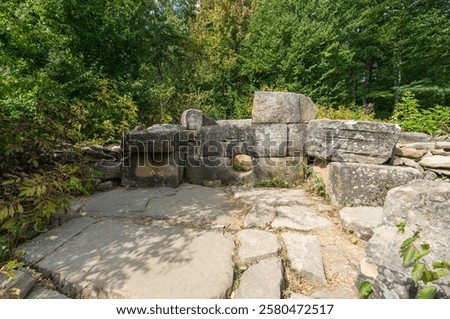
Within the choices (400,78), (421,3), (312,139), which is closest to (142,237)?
(312,139)

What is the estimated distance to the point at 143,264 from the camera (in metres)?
1.83

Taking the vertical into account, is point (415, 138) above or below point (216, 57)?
below

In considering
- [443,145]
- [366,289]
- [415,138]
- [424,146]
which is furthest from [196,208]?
[415,138]

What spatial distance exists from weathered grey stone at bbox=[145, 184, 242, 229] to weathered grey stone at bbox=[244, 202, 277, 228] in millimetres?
150

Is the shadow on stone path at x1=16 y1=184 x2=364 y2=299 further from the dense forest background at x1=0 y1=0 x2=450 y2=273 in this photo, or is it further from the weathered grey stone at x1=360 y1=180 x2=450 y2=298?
the dense forest background at x1=0 y1=0 x2=450 y2=273

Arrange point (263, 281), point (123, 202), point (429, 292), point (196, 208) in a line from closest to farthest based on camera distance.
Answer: point (429, 292) < point (263, 281) < point (196, 208) < point (123, 202)

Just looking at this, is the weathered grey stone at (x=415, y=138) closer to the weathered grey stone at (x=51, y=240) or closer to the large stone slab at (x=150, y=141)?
the large stone slab at (x=150, y=141)

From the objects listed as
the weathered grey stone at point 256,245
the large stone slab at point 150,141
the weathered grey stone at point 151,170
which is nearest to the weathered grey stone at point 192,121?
the large stone slab at point 150,141

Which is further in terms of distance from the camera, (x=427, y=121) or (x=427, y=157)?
(x=427, y=121)

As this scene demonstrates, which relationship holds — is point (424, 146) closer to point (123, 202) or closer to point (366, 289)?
point (366, 289)

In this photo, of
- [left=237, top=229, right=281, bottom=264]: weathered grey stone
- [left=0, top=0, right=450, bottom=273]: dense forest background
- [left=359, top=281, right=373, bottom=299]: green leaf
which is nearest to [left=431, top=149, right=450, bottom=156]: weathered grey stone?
[left=0, top=0, right=450, bottom=273]: dense forest background

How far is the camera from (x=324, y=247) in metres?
2.09

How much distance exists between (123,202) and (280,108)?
2.89 metres

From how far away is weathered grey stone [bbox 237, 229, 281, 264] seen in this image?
1.93 meters
